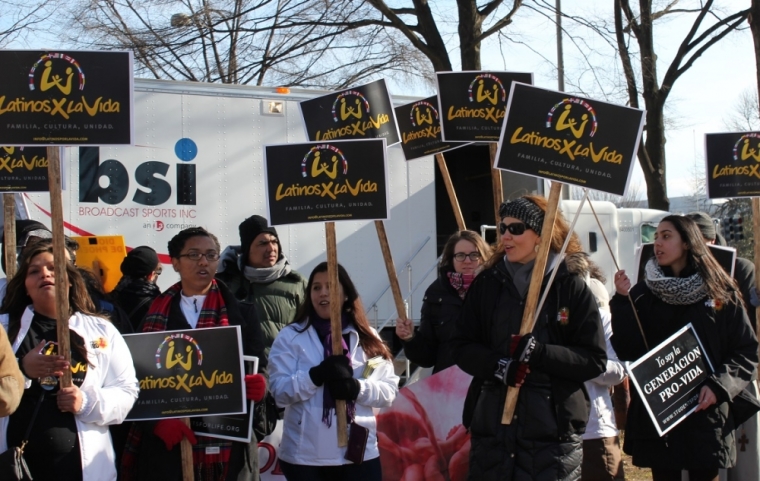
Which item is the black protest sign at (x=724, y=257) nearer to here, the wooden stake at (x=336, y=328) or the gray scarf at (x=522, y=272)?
the gray scarf at (x=522, y=272)

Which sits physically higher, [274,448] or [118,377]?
[118,377]

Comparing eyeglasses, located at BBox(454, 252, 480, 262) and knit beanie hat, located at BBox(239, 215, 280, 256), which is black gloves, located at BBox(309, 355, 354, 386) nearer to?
eyeglasses, located at BBox(454, 252, 480, 262)

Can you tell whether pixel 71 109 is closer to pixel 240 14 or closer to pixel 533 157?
pixel 533 157

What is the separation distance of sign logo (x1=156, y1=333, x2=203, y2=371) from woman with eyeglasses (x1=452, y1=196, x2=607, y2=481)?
126 cm

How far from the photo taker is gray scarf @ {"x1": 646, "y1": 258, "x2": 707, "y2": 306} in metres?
4.88

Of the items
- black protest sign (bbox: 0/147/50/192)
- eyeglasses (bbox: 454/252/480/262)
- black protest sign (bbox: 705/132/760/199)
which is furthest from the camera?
black protest sign (bbox: 705/132/760/199)

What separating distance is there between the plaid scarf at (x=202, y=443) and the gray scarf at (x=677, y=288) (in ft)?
7.77

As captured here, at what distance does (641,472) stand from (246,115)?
5064 mm

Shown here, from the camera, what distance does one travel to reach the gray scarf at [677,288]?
4.88 meters

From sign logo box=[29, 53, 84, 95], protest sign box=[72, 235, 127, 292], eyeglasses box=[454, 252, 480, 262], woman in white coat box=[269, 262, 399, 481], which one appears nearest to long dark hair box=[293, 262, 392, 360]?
woman in white coat box=[269, 262, 399, 481]

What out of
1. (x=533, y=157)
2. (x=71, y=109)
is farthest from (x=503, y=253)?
(x=71, y=109)

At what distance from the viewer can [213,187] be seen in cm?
866

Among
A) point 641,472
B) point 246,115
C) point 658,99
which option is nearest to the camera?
point 641,472

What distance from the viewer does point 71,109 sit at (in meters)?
4.18
